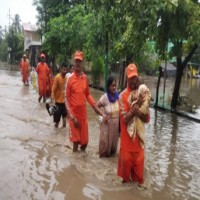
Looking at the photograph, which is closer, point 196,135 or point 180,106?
point 196,135

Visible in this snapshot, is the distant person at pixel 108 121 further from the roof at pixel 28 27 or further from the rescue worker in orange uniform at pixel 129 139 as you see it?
the roof at pixel 28 27

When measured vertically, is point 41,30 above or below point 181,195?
above

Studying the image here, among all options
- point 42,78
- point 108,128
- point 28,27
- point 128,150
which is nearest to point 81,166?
point 108,128

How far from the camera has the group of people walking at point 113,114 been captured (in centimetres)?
498

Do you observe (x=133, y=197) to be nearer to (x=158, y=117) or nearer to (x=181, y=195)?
(x=181, y=195)

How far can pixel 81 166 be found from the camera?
6457 millimetres

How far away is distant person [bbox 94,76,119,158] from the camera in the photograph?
671 centimetres

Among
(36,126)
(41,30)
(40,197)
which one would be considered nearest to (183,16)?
(40,197)

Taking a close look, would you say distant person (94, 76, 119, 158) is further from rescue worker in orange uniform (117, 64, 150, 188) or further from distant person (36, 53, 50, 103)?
distant person (36, 53, 50, 103)

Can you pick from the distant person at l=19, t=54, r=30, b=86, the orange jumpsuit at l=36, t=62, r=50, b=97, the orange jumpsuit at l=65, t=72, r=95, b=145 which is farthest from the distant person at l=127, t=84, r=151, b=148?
the distant person at l=19, t=54, r=30, b=86

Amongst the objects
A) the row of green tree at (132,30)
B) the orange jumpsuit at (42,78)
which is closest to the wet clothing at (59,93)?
the row of green tree at (132,30)

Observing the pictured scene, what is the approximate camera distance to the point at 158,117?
12.3m

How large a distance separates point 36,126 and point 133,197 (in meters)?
5.13

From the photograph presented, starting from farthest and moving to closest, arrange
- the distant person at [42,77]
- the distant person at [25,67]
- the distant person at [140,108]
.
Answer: the distant person at [25,67] < the distant person at [42,77] < the distant person at [140,108]
